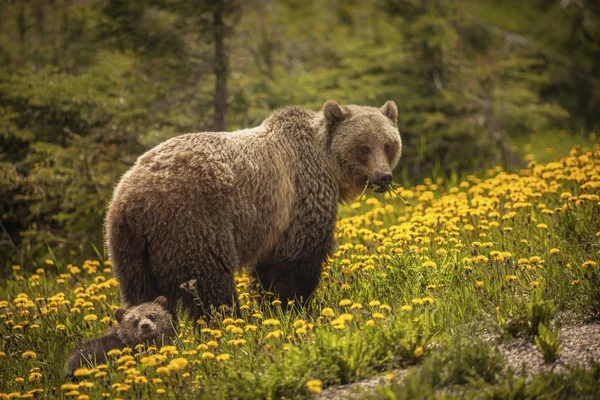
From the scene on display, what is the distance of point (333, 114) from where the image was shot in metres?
7.27

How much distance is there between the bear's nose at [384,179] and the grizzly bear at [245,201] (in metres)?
0.01

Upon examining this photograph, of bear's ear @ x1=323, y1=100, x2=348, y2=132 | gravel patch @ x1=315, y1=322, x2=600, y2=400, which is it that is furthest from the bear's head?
gravel patch @ x1=315, y1=322, x2=600, y2=400

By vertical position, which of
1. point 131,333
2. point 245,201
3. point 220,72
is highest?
point 220,72

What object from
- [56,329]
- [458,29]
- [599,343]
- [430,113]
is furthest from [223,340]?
[458,29]

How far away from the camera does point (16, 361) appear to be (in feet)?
20.6

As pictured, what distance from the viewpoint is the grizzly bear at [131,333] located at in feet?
18.7

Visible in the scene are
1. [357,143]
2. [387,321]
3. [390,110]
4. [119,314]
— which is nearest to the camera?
[387,321]

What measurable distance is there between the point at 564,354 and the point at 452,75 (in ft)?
25.5

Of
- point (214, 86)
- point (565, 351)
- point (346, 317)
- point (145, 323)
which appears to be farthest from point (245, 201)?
point (214, 86)

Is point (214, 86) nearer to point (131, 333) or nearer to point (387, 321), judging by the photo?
point (131, 333)

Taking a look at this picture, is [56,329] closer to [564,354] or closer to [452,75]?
[564,354]

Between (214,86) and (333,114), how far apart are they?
139 inches

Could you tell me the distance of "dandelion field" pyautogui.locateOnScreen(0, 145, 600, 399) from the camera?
15.3 feet

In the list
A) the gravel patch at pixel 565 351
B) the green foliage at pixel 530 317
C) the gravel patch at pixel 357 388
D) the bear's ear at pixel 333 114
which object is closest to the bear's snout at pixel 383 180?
the bear's ear at pixel 333 114
